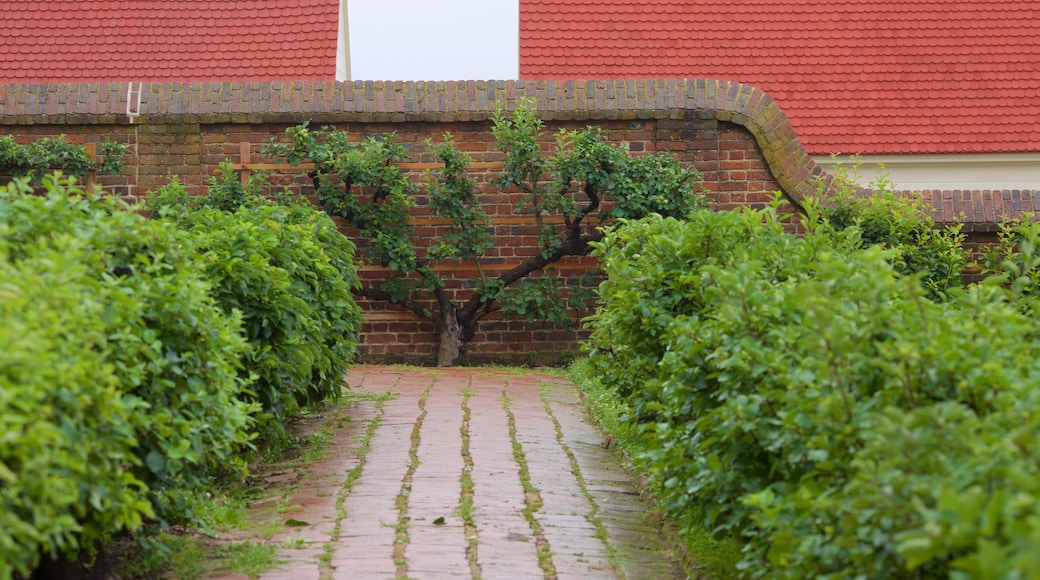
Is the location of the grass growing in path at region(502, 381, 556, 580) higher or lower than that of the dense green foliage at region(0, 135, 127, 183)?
lower

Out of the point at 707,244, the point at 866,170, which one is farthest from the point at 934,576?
the point at 866,170

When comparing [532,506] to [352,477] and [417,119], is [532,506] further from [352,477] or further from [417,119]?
[417,119]

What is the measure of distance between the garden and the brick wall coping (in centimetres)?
272

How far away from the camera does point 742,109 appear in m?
10.4

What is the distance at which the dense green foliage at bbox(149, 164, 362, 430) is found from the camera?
5.84 m

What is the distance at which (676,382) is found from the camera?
15.2ft

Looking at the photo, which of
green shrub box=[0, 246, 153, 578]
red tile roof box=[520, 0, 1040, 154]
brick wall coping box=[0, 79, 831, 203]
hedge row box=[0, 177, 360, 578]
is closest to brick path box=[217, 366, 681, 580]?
hedge row box=[0, 177, 360, 578]

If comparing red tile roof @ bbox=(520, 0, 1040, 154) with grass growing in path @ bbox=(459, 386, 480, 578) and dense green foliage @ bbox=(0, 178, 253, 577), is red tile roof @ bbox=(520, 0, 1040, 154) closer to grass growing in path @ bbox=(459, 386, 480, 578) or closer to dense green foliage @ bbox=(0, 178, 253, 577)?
grass growing in path @ bbox=(459, 386, 480, 578)

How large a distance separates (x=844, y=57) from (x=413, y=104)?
9630 millimetres

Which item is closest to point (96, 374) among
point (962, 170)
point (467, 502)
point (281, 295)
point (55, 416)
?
point (55, 416)

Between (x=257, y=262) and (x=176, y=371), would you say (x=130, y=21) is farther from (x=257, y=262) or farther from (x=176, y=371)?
(x=176, y=371)

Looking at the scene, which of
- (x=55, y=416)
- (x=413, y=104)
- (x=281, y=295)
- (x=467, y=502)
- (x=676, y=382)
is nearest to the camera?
(x=55, y=416)

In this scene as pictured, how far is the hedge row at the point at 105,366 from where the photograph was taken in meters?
2.73

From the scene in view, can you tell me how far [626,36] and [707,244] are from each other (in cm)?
1296
